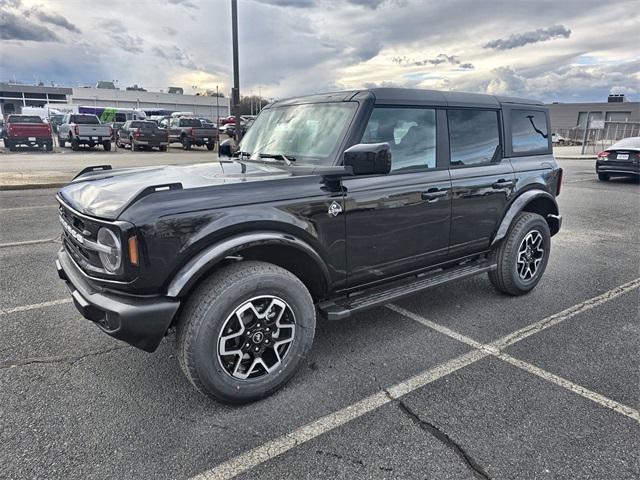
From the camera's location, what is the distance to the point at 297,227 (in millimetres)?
2852

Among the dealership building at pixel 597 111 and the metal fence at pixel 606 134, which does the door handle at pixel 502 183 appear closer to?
the metal fence at pixel 606 134

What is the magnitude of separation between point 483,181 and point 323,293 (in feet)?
6.13

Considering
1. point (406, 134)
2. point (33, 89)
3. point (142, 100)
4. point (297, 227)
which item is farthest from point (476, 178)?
point (33, 89)

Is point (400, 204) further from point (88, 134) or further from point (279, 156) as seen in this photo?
point (88, 134)

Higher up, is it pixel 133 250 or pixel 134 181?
pixel 134 181

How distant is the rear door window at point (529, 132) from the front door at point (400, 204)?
→ 1150 mm

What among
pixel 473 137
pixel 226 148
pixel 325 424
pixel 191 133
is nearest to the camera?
pixel 325 424

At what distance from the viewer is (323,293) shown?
10.5 ft

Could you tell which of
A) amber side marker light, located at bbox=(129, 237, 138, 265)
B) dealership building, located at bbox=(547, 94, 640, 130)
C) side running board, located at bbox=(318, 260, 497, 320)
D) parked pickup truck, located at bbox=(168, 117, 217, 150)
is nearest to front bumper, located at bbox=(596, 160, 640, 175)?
side running board, located at bbox=(318, 260, 497, 320)

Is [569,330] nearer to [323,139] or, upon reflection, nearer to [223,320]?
[323,139]

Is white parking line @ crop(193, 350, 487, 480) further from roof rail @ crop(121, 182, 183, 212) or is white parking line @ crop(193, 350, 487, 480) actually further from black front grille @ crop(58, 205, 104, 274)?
roof rail @ crop(121, 182, 183, 212)

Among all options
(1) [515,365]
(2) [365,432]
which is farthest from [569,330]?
(2) [365,432]

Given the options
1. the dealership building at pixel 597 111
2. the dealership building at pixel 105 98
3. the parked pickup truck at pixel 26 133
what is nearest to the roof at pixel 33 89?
the dealership building at pixel 105 98

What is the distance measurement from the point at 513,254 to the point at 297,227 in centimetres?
248
